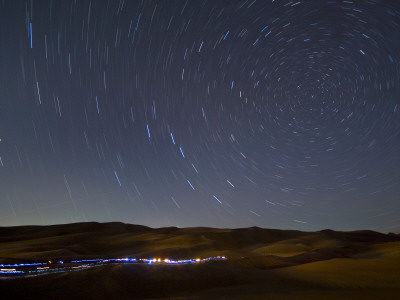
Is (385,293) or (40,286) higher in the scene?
(40,286)

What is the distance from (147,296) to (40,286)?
209 centimetres

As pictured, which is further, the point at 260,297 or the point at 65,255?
the point at 65,255

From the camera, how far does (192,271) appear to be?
812 cm

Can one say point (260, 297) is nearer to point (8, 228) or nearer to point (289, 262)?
point (289, 262)

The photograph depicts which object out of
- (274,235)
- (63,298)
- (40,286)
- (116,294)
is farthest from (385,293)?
(274,235)

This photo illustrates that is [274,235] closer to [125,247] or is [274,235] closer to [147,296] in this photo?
[125,247]

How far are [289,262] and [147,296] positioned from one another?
26.1 feet

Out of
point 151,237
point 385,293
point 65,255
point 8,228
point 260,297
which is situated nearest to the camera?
point 260,297

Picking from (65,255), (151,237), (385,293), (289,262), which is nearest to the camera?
(385,293)

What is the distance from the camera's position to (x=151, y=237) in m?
26.0

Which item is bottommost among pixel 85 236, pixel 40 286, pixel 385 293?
pixel 385 293

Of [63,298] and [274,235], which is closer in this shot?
[63,298]

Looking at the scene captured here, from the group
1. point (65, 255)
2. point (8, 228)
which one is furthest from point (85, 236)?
point (8, 228)

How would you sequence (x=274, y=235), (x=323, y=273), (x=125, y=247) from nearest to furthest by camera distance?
(x=323, y=273), (x=125, y=247), (x=274, y=235)
